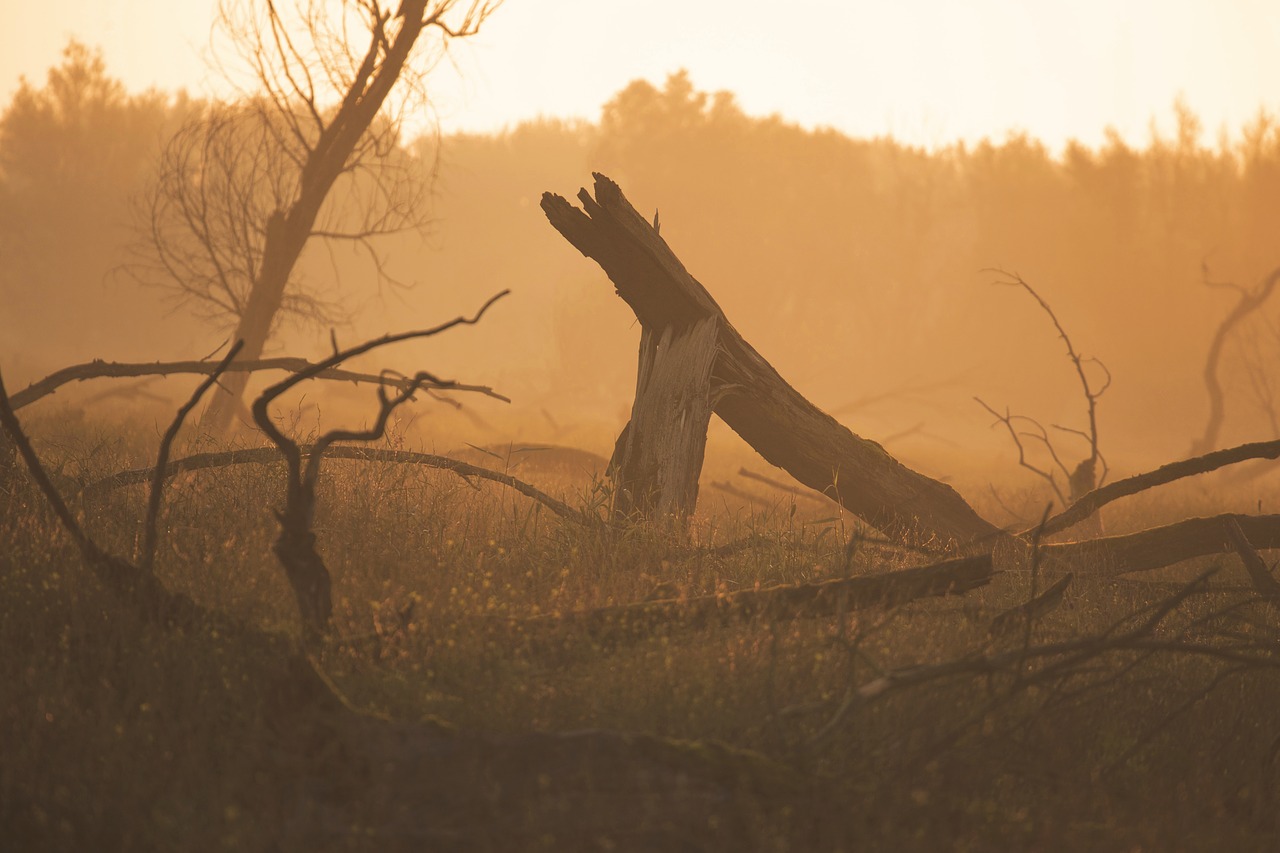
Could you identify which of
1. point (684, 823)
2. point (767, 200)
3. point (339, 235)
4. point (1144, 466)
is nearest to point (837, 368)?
point (767, 200)

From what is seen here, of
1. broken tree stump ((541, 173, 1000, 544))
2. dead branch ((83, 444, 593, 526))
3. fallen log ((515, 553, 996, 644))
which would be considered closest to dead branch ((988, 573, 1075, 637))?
fallen log ((515, 553, 996, 644))

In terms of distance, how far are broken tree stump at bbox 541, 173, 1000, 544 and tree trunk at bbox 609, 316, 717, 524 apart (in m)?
0.04

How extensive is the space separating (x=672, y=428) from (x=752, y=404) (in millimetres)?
734

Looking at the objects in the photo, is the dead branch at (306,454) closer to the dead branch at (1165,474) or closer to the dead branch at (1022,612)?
the dead branch at (1022,612)

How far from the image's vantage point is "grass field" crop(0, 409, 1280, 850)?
300 cm

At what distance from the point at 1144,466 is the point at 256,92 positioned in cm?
2274

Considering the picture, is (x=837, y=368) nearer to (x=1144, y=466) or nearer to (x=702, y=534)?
(x=1144, y=466)

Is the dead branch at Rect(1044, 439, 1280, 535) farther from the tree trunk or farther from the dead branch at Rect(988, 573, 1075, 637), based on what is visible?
the tree trunk

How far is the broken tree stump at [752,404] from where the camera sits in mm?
6750

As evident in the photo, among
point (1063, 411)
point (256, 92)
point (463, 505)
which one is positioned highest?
point (1063, 411)

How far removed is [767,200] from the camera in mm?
39344

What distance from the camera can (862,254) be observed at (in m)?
41.2

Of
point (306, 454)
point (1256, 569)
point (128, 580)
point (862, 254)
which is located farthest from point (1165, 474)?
point (862, 254)

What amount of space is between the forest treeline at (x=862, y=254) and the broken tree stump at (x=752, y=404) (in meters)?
23.8
